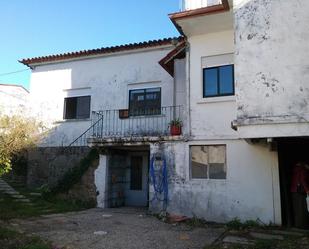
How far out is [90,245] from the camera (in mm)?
7746

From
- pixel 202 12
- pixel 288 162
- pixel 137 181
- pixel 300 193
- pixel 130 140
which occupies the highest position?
pixel 202 12

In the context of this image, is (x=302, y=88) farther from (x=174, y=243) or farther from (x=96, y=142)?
(x=96, y=142)

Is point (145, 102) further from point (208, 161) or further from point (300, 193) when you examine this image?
point (300, 193)

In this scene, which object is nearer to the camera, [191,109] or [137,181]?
[191,109]

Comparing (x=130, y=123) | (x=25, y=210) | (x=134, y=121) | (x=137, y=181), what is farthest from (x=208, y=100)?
(x=25, y=210)

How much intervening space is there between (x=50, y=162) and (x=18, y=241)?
8793 mm

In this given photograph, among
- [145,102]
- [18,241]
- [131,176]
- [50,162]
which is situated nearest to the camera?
[18,241]

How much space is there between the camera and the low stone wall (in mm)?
15273

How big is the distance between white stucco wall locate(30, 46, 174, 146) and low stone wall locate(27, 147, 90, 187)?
2.17 feet

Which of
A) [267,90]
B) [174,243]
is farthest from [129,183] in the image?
[267,90]

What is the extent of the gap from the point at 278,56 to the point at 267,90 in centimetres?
88

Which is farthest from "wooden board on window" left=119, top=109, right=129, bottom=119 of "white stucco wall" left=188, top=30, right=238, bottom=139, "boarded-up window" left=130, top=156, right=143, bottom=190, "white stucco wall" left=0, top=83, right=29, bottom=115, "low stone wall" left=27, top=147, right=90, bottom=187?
"white stucco wall" left=0, top=83, right=29, bottom=115

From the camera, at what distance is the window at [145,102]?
1527 centimetres

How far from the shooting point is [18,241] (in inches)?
304
